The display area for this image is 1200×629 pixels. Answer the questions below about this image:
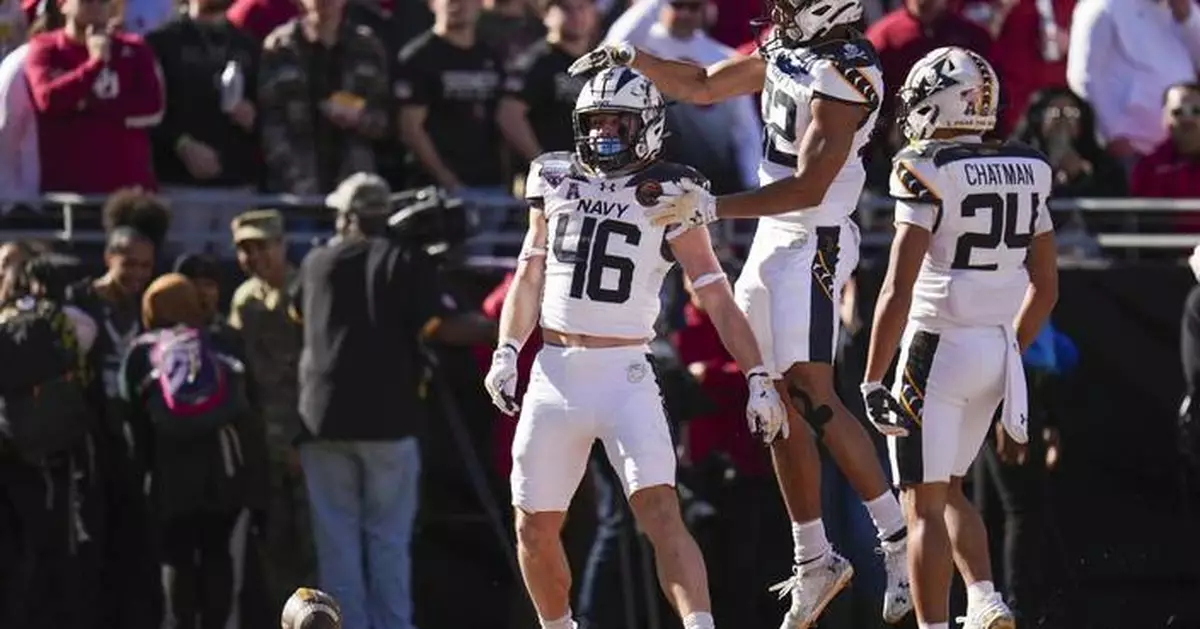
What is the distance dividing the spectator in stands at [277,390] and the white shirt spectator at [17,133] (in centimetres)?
122

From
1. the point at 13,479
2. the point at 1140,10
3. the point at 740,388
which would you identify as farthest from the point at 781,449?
the point at 1140,10

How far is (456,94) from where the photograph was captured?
48.7 feet

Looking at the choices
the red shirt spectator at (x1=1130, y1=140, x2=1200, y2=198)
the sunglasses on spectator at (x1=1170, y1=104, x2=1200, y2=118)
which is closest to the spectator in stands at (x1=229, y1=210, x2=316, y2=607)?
the red shirt spectator at (x1=1130, y1=140, x2=1200, y2=198)

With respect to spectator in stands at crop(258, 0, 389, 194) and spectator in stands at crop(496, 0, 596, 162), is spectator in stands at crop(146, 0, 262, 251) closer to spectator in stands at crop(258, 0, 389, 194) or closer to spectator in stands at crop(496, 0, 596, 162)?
spectator in stands at crop(258, 0, 389, 194)

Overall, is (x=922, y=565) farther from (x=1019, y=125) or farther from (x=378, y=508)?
(x=1019, y=125)

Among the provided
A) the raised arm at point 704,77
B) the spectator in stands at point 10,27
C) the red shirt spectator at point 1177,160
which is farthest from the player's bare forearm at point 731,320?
the spectator in stands at point 10,27

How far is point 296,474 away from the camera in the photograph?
13781 mm

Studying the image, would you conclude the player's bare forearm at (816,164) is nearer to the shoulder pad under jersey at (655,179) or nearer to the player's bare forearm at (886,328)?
the shoulder pad under jersey at (655,179)

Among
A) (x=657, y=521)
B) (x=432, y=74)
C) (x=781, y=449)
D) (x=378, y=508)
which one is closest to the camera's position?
(x=657, y=521)

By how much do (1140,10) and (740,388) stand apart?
11.4 ft

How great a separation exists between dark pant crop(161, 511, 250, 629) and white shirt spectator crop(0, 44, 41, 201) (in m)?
2.06

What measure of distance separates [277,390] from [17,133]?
1.85 metres

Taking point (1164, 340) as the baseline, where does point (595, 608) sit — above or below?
below

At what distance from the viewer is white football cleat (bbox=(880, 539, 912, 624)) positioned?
11.0 meters
